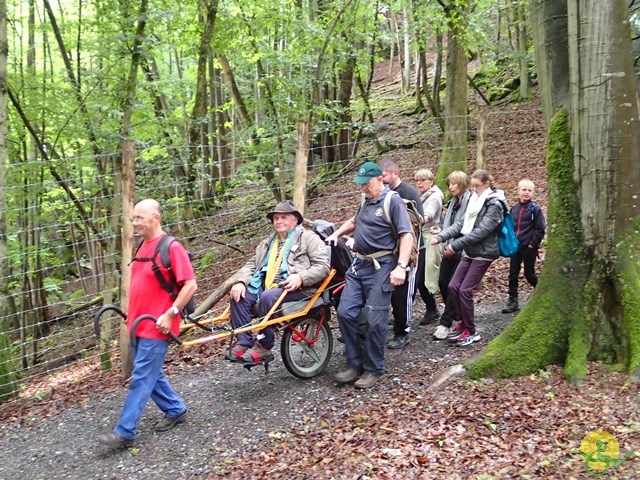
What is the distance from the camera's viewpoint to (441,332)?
20.2ft

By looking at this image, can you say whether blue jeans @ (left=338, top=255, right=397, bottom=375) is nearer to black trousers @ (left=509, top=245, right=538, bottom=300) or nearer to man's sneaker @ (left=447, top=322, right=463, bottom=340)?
man's sneaker @ (left=447, top=322, right=463, bottom=340)

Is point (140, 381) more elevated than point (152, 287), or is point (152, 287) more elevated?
point (152, 287)

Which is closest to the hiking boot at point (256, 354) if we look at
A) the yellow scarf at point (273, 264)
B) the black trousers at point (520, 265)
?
the yellow scarf at point (273, 264)

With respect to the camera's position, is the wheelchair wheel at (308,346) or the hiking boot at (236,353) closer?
the hiking boot at (236,353)

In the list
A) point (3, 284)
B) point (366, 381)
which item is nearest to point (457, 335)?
point (366, 381)

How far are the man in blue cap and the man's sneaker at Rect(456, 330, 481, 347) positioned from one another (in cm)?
113

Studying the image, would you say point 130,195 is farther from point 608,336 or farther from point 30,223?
point 30,223

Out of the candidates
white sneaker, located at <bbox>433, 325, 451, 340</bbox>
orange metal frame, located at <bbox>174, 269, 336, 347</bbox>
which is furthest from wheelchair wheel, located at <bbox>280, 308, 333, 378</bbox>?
white sneaker, located at <bbox>433, 325, 451, 340</bbox>

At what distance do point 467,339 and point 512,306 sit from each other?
4.38ft

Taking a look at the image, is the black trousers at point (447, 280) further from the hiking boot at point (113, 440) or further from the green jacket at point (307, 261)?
the hiking boot at point (113, 440)

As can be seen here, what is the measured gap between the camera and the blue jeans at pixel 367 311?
5.07 meters

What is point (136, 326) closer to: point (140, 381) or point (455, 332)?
point (140, 381)

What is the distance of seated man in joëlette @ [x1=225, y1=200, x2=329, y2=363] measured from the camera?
5027 millimetres

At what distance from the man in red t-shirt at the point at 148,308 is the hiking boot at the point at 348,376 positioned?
165 centimetres
